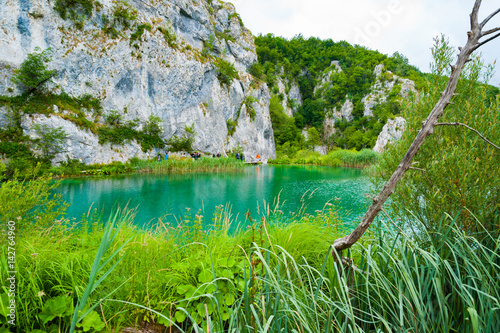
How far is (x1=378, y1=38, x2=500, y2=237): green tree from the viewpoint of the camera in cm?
203

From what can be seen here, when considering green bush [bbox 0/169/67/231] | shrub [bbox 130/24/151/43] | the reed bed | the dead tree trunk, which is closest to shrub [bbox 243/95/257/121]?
the reed bed

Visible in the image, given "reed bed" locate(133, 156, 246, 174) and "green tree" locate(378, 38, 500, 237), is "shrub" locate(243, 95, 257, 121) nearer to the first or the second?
"reed bed" locate(133, 156, 246, 174)

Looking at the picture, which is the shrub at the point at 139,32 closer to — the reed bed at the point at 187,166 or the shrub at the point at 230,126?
the reed bed at the point at 187,166

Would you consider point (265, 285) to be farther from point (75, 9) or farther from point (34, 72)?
point (75, 9)

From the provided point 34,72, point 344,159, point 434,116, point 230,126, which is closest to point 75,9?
point 34,72

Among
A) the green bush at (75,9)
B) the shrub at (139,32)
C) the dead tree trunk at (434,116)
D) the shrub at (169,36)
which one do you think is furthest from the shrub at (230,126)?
the dead tree trunk at (434,116)

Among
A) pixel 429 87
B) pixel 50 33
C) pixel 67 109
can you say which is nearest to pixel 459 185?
pixel 429 87

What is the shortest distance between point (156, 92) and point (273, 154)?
930 inches

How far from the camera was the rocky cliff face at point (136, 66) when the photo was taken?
1936 centimetres

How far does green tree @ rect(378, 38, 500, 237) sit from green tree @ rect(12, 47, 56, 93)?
25.5 metres

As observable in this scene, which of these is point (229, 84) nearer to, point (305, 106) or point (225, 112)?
point (225, 112)

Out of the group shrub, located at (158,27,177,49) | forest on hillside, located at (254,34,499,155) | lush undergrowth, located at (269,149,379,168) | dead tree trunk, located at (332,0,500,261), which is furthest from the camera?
forest on hillside, located at (254,34,499,155)

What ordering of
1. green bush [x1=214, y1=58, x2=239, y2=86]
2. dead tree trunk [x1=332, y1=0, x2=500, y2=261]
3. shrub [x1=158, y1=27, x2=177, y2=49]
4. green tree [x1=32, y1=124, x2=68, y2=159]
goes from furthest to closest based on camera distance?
green bush [x1=214, y1=58, x2=239, y2=86]
shrub [x1=158, y1=27, x2=177, y2=49]
green tree [x1=32, y1=124, x2=68, y2=159]
dead tree trunk [x1=332, y1=0, x2=500, y2=261]

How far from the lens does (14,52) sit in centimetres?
1852
